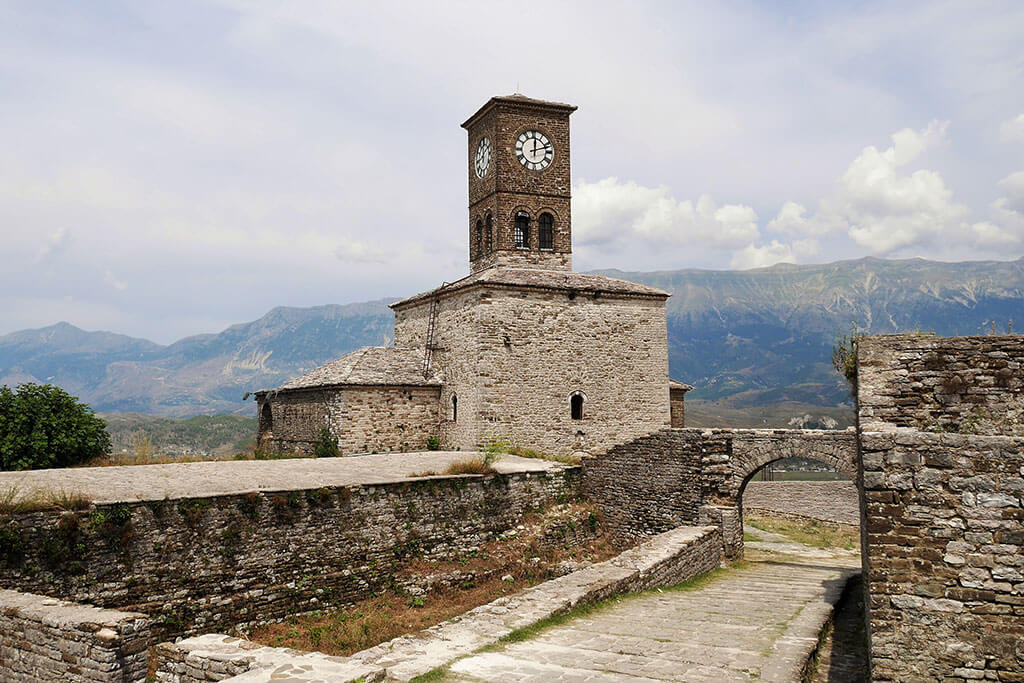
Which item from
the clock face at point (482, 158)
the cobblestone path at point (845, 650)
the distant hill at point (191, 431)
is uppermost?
the clock face at point (482, 158)

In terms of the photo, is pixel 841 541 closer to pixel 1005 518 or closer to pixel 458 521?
pixel 458 521

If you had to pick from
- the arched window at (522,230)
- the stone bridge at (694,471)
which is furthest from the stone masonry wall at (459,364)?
the stone bridge at (694,471)

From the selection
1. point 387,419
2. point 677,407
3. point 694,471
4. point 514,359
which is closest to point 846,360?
point 694,471

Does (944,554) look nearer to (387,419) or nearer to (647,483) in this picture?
(647,483)

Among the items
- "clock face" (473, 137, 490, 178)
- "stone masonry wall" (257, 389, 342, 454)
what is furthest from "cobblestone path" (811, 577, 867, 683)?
"clock face" (473, 137, 490, 178)

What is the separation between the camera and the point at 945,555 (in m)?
5.96

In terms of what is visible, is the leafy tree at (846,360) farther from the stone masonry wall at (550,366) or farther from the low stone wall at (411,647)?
the stone masonry wall at (550,366)

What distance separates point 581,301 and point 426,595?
1271 cm

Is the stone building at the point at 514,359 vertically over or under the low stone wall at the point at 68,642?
over

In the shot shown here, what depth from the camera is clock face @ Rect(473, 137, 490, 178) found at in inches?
1114

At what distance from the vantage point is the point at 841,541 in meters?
22.7

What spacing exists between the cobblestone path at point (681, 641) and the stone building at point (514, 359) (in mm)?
11094

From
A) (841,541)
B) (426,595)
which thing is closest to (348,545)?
(426,595)

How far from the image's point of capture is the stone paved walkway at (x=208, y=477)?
462 inches
